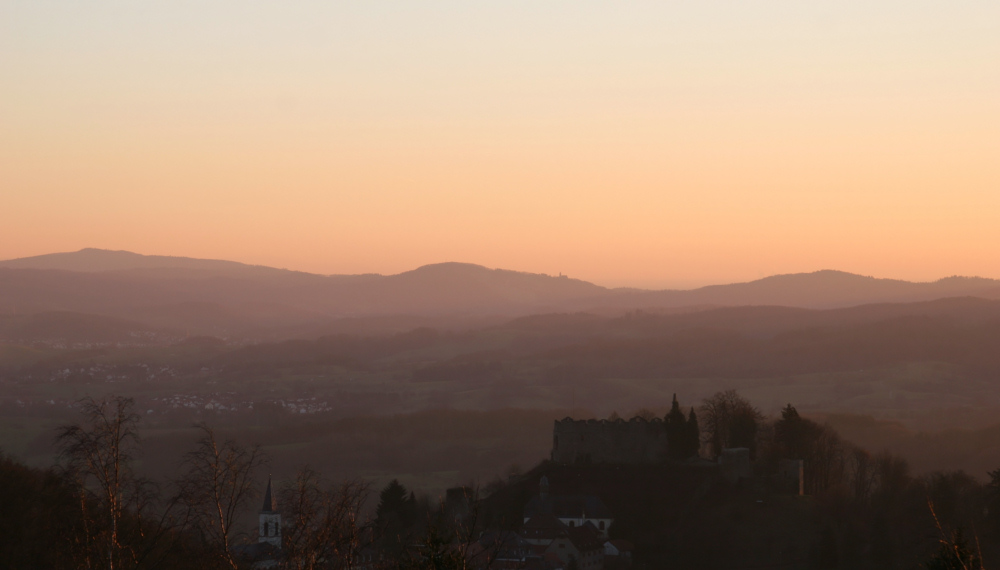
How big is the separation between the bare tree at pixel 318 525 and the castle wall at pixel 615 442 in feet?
187

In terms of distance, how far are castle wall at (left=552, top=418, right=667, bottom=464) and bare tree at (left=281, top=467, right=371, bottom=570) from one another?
57.1 meters

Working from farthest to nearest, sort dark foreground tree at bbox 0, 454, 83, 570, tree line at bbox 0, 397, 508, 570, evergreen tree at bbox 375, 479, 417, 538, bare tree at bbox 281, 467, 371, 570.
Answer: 1. evergreen tree at bbox 375, 479, 417, 538
2. dark foreground tree at bbox 0, 454, 83, 570
3. tree line at bbox 0, 397, 508, 570
4. bare tree at bbox 281, 467, 371, 570

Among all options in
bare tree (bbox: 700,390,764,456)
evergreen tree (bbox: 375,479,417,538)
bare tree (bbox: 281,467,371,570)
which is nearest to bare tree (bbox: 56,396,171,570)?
bare tree (bbox: 281,467,371,570)

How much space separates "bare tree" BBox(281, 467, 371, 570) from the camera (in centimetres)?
2897

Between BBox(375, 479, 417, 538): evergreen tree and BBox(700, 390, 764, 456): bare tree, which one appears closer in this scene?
BBox(375, 479, 417, 538): evergreen tree

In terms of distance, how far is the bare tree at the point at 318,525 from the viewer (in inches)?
1141

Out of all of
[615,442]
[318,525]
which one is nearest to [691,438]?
[615,442]

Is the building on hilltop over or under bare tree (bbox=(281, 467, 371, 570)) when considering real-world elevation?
under

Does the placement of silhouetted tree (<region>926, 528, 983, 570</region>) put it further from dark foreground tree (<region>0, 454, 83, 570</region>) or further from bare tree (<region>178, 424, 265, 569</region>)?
dark foreground tree (<region>0, 454, 83, 570</region>)

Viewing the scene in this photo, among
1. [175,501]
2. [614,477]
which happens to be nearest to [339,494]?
[175,501]

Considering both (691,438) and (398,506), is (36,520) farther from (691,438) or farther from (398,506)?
(691,438)

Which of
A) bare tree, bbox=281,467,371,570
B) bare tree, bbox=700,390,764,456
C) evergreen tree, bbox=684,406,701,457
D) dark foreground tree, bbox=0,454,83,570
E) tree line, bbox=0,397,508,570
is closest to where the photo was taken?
bare tree, bbox=281,467,371,570

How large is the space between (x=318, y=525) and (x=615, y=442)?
5859 centimetres

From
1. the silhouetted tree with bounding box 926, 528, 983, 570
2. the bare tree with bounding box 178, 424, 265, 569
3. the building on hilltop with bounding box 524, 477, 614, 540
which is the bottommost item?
the building on hilltop with bounding box 524, 477, 614, 540
